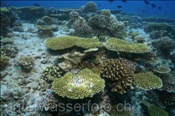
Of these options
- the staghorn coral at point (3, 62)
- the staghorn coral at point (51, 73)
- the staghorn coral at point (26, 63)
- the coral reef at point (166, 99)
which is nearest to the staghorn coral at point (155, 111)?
the coral reef at point (166, 99)

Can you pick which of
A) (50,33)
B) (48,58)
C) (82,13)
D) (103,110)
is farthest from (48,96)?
(82,13)

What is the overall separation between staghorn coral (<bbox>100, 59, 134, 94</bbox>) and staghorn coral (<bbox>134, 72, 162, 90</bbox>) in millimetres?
404

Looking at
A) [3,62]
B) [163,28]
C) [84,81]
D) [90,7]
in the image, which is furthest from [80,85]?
[163,28]

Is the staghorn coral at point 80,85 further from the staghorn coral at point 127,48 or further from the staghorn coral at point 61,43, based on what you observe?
the staghorn coral at point 61,43

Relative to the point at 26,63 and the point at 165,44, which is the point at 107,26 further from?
the point at 26,63

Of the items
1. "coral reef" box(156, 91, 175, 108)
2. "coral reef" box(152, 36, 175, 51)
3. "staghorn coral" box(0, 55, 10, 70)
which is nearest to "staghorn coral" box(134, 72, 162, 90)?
"coral reef" box(156, 91, 175, 108)

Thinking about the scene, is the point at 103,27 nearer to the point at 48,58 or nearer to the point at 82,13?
the point at 48,58

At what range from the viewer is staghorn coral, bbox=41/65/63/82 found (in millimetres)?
5945

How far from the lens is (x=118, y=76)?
5215mm

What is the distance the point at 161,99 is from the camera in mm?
6227

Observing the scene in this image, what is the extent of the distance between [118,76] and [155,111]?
1.87 m

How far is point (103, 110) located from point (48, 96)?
6.41 ft

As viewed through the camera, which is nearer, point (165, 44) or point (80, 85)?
point (80, 85)

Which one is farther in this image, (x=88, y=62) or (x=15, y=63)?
(x=15, y=63)
